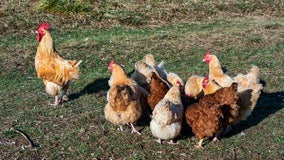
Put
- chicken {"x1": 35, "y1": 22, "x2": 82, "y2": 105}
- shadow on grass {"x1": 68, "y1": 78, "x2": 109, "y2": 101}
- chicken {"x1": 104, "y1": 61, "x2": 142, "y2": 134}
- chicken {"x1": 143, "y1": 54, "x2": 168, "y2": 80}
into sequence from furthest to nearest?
shadow on grass {"x1": 68, "y1": 78, "x2": 109, "y2": 101}
chicken {"x1": 143, "y1": 54, "x2": 168, "y2": 80}
chicken {"x1": 35, "y1": 22, "x2": 82, "y2": 105}
chicken {"x1": 104, "y1": 61, "x2": 142, "y2": 134}

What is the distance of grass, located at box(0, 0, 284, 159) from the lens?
8.07m

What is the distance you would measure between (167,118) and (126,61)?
5897 mm

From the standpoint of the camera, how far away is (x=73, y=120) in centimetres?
910

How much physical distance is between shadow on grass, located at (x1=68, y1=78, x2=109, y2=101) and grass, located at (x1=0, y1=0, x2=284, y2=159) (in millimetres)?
24

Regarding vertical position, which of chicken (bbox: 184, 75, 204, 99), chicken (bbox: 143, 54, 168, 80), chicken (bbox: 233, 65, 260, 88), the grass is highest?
chicken (bbox: 233, 65, 260, 88)

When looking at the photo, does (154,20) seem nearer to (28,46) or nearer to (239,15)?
(239,15)

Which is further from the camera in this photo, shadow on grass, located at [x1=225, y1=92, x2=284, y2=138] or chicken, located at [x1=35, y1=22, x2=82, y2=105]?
chicken, located at [x1=35, y1=22, x2=82, y2=105]

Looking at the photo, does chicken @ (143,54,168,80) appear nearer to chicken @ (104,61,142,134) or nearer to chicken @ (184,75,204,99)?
chicken @ (184,75,204,99)

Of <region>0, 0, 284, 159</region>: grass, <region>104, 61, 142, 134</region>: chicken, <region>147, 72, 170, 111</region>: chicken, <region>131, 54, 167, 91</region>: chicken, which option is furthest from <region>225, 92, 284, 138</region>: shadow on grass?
<region>131, 54, 167, 91</region>: chicken

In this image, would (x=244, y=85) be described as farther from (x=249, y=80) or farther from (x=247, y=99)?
(x=247, y=99)

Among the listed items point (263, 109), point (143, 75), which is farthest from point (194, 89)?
point (263, 109)

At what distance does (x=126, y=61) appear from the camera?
13.3 m

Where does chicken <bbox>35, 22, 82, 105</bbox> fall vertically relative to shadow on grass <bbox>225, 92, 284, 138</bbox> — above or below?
above

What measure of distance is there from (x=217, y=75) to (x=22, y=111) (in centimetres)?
400
